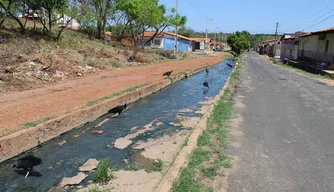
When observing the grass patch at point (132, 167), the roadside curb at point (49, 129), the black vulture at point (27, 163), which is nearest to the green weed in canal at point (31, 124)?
the roadside curb at point (49, 129)

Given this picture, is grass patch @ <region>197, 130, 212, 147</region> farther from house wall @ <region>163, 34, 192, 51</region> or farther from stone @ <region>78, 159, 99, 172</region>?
house wall @ <region>163, 34, 192, 51</region>

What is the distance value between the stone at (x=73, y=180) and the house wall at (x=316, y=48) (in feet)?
97.8

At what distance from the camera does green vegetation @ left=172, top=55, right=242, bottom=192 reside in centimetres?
446

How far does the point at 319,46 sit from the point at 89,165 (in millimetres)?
35086

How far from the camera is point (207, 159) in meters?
5.54

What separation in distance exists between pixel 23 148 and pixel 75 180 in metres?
1.89

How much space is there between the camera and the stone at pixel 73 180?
5.04 meters

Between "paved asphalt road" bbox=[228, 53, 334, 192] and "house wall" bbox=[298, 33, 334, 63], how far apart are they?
22055 mm

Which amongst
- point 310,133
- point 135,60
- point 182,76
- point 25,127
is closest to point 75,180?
point 25,127

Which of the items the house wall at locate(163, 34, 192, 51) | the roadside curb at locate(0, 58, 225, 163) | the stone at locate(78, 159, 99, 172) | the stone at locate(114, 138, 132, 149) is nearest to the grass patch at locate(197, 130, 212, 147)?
the stone at locate(114, 138, 132, 149)

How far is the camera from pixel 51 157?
245 inches

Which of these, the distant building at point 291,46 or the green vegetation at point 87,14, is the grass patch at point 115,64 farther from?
the distant building at point 291,46

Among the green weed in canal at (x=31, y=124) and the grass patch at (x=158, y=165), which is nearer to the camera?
the grass patch at (x=158, y=165)

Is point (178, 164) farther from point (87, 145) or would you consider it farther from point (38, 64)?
point (38, 64)
